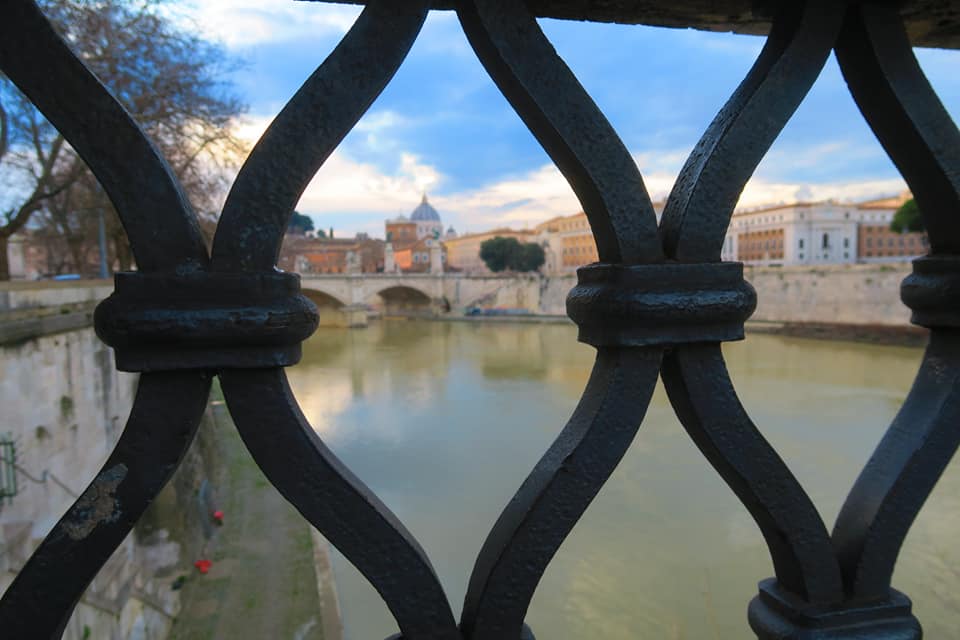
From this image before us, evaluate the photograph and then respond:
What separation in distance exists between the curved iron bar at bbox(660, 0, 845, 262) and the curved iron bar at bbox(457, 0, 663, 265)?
4cm

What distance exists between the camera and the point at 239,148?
10.5m

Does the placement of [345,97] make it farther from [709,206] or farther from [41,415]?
[41,415]

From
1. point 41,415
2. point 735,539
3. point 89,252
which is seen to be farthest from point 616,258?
point 89,252

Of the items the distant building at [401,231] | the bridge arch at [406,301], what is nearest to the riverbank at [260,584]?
the bridge arch at [406,301]

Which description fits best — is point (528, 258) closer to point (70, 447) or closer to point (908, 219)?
point (908, 219)

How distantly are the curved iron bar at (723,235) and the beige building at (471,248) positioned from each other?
183 feet

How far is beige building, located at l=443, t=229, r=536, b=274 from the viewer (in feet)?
191

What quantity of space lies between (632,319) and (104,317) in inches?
18.6

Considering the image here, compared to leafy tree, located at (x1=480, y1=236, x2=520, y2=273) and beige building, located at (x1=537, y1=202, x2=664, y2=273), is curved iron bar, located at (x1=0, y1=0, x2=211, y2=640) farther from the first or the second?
beige building, located at (x1=537, y1=202, x2=664, y2=273)

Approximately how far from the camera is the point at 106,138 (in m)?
0.53

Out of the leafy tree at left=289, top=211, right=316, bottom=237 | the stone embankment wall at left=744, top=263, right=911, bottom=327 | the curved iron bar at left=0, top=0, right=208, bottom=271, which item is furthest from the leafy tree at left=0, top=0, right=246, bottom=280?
the leafy tree at left=289, top=211, right=316, bottom=237

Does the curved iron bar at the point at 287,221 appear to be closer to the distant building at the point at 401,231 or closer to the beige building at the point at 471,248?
the beige building at the point at 471,248

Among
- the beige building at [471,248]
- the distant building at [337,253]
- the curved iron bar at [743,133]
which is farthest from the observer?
the beige building at [471,248]

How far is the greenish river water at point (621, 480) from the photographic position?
20.1ft
